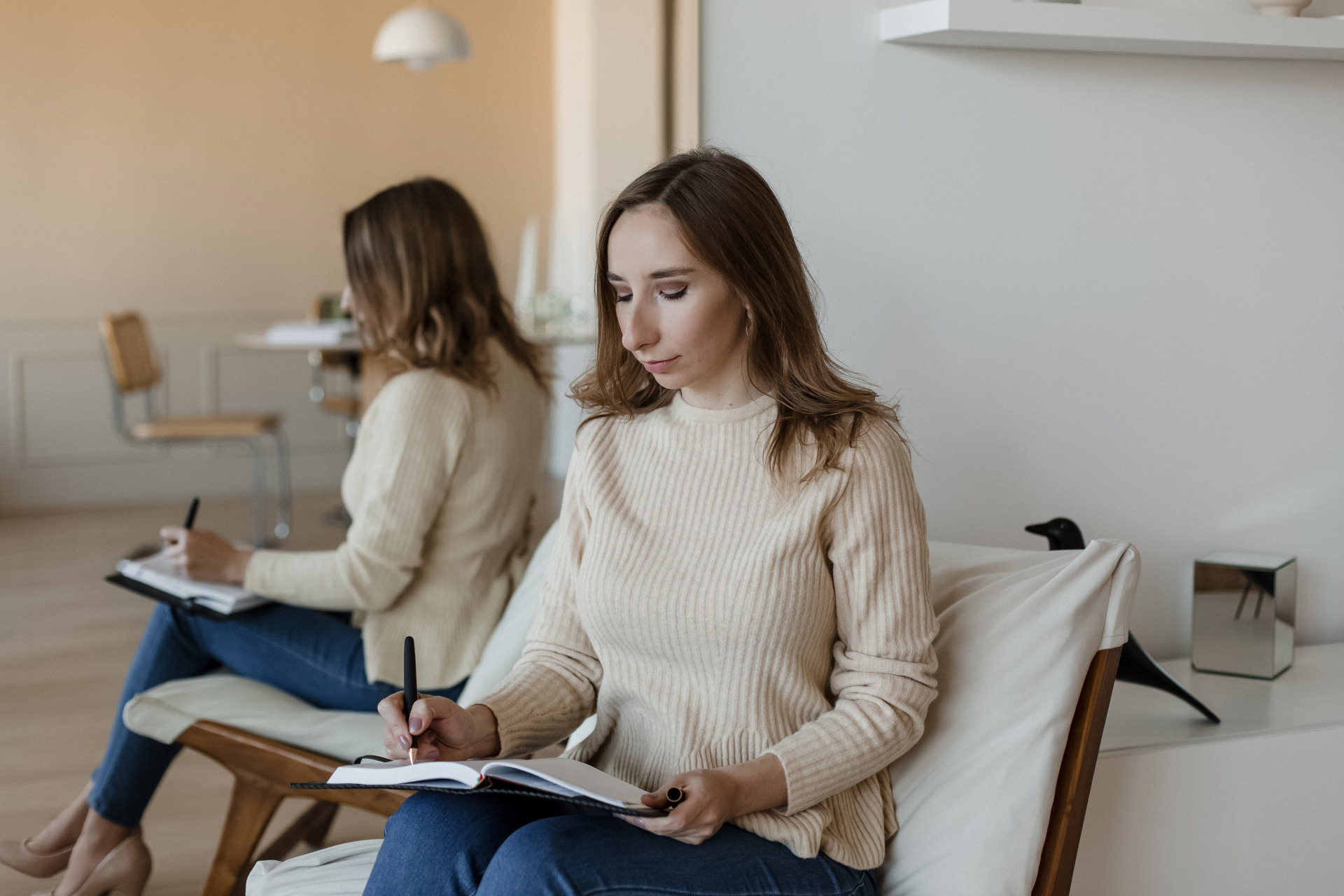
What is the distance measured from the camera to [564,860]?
1.01m

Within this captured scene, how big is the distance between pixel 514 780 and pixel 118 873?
109 cm

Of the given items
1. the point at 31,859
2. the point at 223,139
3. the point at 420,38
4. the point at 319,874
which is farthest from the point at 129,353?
the point at 319,874

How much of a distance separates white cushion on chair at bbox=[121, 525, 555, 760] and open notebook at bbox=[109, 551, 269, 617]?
0.13 m

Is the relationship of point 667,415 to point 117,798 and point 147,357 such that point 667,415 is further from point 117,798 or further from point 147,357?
point 147,357

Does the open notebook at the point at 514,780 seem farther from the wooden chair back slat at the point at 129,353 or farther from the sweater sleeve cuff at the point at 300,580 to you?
the wooden chair back slat at the point at 129,353

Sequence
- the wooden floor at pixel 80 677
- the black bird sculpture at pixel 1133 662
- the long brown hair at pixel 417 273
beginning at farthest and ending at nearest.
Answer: the wooden floor at pixel 80 677 → the long brown hair at pixel 417 273 → the black bird sculpture at pixel 1133 662

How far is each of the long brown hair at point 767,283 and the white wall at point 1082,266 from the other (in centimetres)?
43

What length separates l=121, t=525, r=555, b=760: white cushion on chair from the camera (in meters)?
1.61

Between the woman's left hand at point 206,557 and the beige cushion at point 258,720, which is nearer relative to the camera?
the beige cushion at point 258,720

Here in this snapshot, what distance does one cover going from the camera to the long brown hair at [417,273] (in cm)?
184

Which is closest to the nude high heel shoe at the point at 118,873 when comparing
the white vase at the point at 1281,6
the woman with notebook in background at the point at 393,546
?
the woman with notebook in background at the point at 393,546

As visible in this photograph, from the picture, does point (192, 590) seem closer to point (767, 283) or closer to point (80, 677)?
point (767, 283)

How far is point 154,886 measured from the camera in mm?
2035

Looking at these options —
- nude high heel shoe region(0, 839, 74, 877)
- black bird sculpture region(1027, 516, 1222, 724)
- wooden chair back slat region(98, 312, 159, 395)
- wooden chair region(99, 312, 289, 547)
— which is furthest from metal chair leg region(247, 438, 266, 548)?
black bird sculpture region(1027, 516, 1222, 724)
